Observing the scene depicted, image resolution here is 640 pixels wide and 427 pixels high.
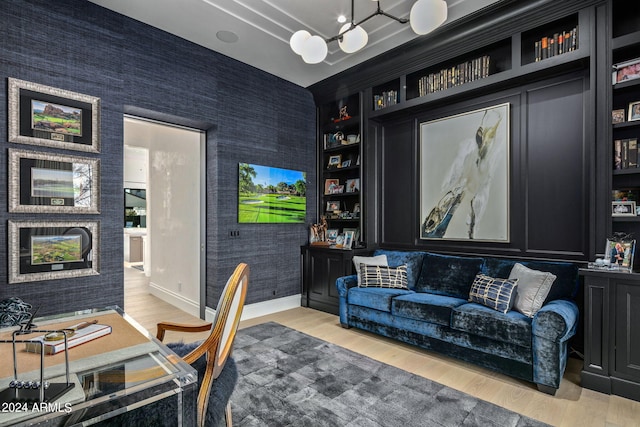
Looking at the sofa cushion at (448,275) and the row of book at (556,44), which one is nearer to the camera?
the row of book at (556,44)

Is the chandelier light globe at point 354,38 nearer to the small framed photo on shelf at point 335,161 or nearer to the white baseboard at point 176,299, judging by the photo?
the small framed photo on shelf at point 335,161

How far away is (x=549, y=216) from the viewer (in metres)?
2.99

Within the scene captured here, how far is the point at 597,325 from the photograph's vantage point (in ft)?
7.71

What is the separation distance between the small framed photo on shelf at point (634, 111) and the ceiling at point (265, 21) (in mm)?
1448

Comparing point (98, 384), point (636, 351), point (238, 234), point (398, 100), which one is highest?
point (398, 100)

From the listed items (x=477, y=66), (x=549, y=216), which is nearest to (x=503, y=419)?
(x=549, y=216)

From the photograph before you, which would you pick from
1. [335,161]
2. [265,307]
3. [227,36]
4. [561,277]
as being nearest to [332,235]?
[335,161]

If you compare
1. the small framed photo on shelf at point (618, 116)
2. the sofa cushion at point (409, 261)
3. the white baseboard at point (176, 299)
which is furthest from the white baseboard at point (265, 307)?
the small framed photo on shelf at point (618, 116)

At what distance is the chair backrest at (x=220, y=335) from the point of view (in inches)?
51.7

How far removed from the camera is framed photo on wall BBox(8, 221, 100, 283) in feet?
8.44

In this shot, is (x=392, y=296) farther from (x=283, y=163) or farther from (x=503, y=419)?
(x=283, y=163)

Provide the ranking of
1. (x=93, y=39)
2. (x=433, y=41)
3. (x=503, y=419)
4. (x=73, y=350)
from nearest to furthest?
(x=73, y=350) < (x=503, y=419) < (x=93, y=39) < (x=433, y=41)

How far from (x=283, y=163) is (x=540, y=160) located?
9.88 feet

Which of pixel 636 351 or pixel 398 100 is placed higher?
pixel 398 100
